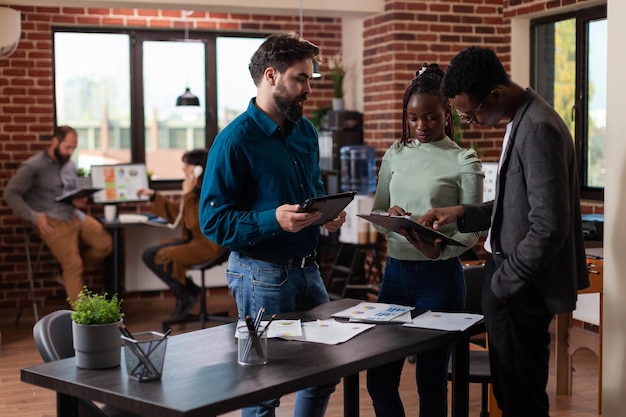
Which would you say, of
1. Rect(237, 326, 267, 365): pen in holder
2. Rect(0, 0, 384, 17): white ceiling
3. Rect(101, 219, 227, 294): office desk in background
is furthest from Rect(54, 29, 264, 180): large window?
Rect(237, 326, 267, 365): pen in holder

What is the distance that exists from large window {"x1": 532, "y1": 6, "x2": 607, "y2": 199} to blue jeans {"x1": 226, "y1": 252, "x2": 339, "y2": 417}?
3.78 m

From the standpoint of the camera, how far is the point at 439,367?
3127 millimetres

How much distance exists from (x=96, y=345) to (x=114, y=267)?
5016mm

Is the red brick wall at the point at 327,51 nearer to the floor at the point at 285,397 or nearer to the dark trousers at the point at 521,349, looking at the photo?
the floor at the point at 285,397

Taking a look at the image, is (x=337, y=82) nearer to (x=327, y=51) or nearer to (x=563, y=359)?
(x=327, y=51)

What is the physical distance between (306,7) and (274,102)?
3776 millimetres

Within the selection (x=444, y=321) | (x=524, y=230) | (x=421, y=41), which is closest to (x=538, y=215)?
(x=524, y=230)

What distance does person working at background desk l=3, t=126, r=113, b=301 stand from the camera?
6945 millimetres

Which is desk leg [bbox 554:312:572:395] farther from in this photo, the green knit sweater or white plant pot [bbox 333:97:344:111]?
white plant pot [bbox 333:97:344:111]

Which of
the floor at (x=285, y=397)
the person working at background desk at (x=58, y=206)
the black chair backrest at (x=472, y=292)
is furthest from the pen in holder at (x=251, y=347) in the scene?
the person working at background desk at (x=58, y=206)

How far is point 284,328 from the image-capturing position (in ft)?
9.02

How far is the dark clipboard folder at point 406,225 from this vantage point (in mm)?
2887

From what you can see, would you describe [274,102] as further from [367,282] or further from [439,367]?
[367,282]

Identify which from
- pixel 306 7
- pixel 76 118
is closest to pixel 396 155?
pixel 306 7
